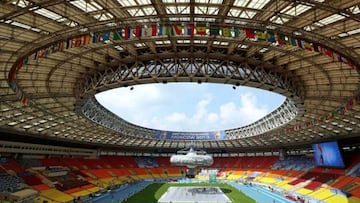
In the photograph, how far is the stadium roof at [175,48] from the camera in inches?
611

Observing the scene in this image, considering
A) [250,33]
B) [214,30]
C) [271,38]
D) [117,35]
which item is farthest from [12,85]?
[271,38]

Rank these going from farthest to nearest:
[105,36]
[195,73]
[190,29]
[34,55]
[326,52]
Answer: [195,73] → [34,55] → [326,52] → [105,36] → [190,29]

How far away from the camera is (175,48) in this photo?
21.4 metres

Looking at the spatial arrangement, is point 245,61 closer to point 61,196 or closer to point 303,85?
point 303,85

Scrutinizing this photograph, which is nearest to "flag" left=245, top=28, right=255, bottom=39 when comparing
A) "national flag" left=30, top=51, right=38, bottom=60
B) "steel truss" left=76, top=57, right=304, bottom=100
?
"steel truss" left=76, top=57, right=304, bottom=100

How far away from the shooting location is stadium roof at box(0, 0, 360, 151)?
15531mm

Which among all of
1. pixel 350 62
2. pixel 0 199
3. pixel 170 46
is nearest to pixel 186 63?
pixel 170 46

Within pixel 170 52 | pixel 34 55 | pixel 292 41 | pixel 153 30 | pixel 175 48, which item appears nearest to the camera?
pixel 153 30

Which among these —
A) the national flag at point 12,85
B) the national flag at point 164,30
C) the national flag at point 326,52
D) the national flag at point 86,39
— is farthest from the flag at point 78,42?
the national flag at point 326,52

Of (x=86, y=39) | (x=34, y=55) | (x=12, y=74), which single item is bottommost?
(x=12, y=74)

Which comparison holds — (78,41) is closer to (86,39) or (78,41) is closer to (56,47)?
(86,39)

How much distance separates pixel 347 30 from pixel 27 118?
4021 centimetres

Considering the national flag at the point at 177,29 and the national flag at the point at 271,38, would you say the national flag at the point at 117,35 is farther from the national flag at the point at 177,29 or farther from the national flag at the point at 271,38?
the national flag at the point at 271,38

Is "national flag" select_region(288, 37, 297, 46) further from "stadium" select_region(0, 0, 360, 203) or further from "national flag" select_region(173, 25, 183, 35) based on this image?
"national flag" select_region(173, 25, 183, 35)
